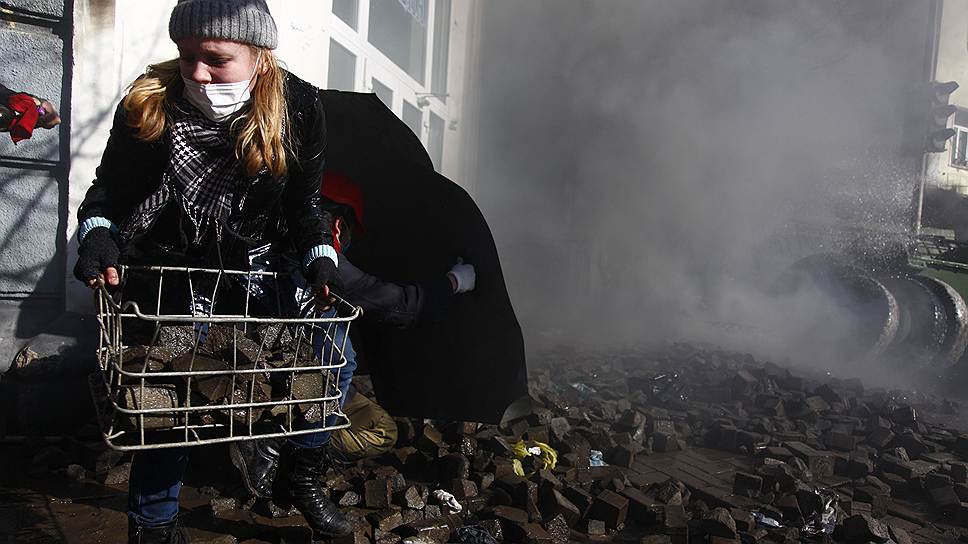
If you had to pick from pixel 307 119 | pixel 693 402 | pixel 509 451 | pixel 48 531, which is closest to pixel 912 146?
pixel 693 402

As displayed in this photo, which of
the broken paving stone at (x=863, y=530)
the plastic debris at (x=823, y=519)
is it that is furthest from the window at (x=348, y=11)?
the broken paving stone at (x=863, y=530)

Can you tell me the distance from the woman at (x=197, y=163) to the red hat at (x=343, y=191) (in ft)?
2.87

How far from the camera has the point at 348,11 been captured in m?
5.64

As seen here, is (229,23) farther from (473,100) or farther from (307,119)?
(473,100)

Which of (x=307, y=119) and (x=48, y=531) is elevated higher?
(x=307, y=119)

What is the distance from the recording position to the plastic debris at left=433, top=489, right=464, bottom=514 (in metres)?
2.84

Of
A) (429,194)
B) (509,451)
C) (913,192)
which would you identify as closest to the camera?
(429,194)

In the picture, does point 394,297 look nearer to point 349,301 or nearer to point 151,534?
point 349,301

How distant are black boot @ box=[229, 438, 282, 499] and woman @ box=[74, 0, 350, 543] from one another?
2.57 feet

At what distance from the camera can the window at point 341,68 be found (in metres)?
5.32

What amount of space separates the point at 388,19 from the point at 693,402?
489 cm

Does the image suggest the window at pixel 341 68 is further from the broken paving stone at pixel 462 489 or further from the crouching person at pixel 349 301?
the broken paving stone at pixel 462 489

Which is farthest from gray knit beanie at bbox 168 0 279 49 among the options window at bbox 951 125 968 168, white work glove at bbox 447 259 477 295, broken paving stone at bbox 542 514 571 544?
window at bbox 951 125 968 168

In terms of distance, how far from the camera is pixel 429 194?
2996 millimetres
